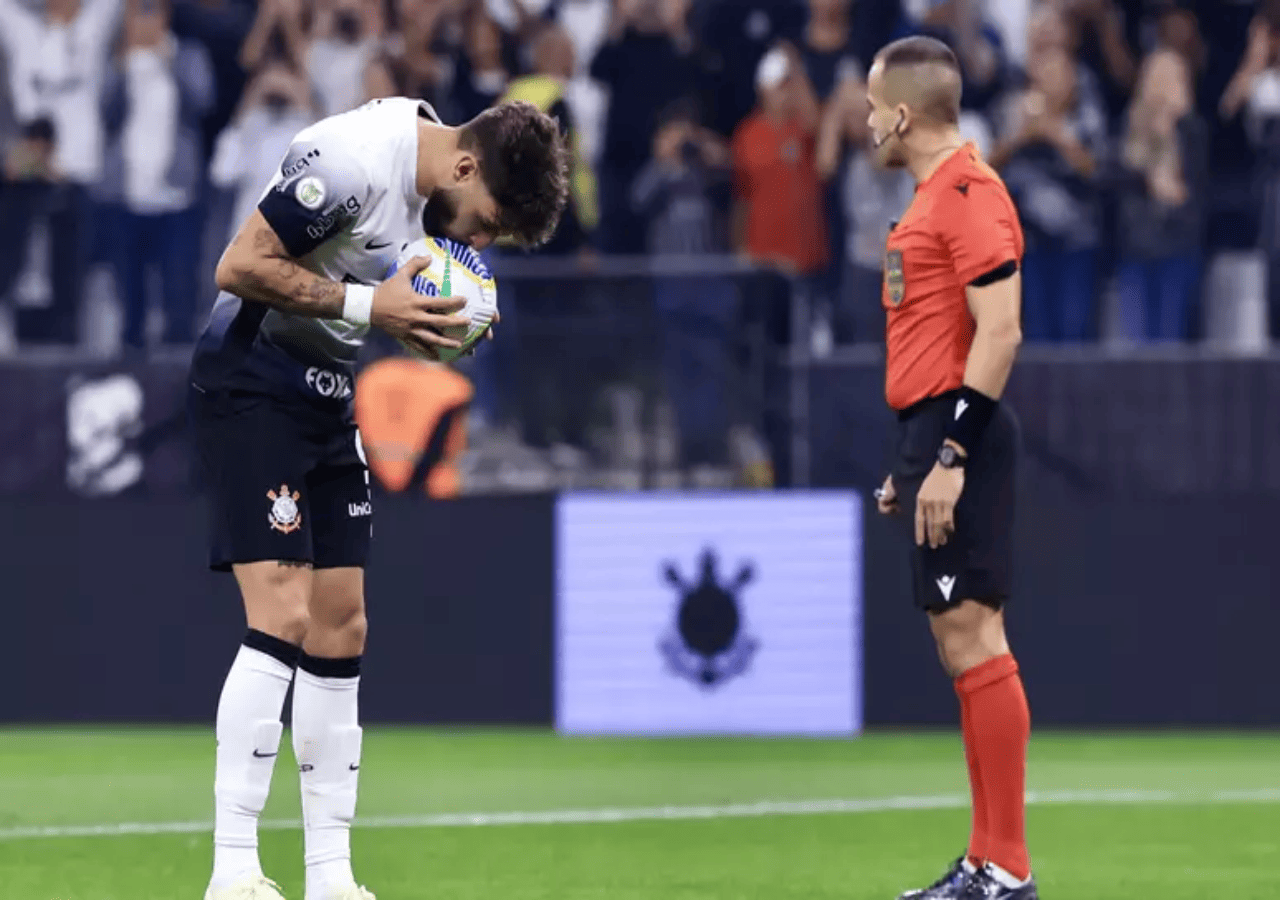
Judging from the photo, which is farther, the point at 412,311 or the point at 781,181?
the point at 781,181

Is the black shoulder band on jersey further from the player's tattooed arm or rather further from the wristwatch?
the player's tattooed arm

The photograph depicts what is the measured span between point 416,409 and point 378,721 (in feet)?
5.16

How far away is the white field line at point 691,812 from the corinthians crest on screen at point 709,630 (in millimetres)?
2510

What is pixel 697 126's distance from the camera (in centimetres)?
1382

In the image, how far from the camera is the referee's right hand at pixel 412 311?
6.05 metres

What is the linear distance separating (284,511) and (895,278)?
1760mm

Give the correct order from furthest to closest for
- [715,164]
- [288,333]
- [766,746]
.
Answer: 1. [715,164]
2. [766,746]
3. [288,333]

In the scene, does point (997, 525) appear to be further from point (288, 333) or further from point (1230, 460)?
point (1230, 460)

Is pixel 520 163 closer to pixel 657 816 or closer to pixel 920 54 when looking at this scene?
pixel 920 54

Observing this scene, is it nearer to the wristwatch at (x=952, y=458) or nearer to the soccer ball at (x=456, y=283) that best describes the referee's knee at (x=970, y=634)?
the wristwatch at (x=952, y=458)

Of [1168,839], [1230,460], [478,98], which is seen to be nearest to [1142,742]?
[1230,460]

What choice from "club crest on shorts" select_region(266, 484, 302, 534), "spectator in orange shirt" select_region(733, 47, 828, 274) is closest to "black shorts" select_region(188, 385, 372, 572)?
"club crest on shorts" select_region(266, 484, 302, 534)

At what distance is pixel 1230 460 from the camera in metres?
12.8

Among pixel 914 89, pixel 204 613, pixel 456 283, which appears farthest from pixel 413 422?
pixel 456 283
